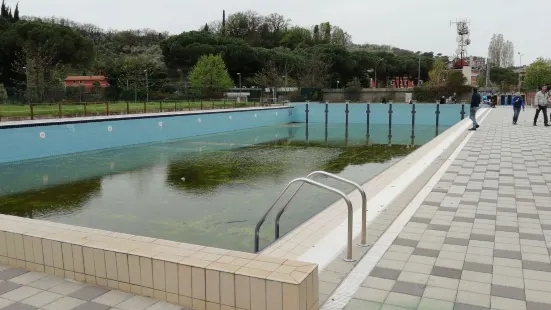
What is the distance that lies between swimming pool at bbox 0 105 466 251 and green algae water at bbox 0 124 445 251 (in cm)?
2

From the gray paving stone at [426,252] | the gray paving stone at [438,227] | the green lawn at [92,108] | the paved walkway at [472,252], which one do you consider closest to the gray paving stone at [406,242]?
the paved walkway at [472,252]

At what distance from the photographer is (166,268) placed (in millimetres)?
2297

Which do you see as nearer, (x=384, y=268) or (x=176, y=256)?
(x=176, y=256)

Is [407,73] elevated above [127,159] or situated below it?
above

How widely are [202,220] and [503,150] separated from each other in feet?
19.4

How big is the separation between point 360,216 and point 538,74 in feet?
140

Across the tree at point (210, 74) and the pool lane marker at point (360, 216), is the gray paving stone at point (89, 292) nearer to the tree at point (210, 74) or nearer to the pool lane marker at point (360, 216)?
the pool lane marker at point (360, 216)

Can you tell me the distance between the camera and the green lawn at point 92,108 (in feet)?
48.7

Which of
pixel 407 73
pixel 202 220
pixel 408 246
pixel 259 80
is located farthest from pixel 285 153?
pixel 407 73

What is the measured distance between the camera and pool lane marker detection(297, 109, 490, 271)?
10.6 feet

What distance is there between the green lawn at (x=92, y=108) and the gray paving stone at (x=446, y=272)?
13.8m

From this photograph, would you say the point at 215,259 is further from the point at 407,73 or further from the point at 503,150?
the point at 407,73

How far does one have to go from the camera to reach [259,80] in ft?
132

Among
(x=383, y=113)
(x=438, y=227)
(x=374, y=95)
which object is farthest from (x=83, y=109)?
(x=374, y=95)
